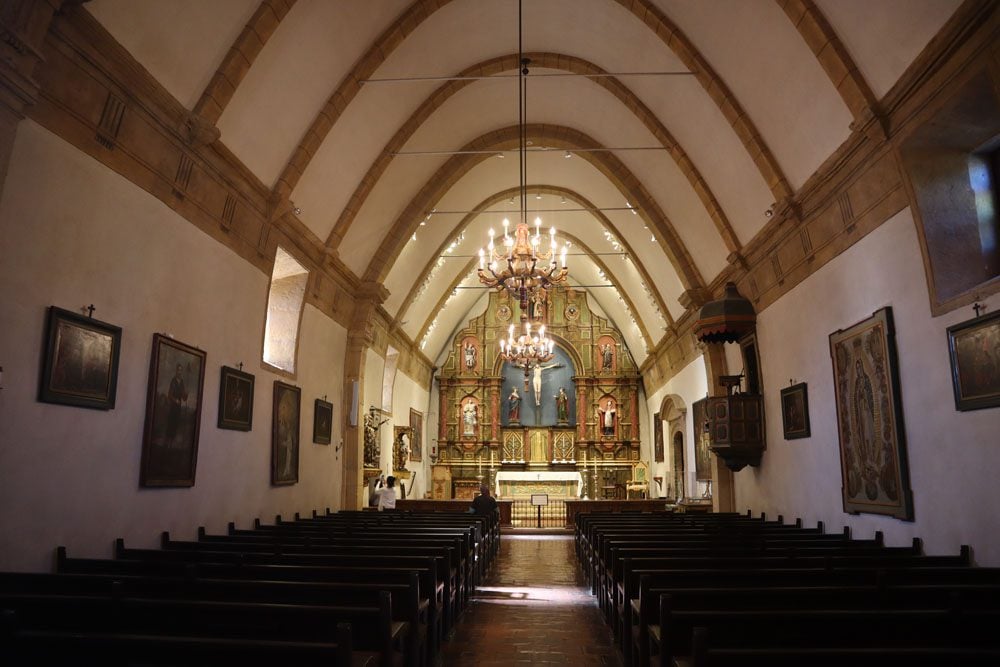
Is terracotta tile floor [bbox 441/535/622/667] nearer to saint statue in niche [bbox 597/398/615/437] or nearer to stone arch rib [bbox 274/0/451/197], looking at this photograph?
stone arch rib [bbox 274/0/451/197]

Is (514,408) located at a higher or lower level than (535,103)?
lower

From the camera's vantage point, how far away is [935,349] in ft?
22.1

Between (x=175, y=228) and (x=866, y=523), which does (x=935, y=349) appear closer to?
(x=866, y=523)

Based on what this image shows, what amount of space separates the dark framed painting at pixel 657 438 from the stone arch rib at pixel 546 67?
11059mm

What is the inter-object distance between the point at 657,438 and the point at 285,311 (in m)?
14.9

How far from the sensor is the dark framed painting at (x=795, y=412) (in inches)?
392

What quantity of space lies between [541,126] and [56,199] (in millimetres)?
11774

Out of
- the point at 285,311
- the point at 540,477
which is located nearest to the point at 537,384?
the point at 540,477

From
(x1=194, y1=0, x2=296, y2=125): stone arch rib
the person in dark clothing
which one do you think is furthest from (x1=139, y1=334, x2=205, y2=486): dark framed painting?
the person in dark clothing

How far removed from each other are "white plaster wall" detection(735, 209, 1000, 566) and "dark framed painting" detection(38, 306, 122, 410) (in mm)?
7842

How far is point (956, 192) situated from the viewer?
699 cm

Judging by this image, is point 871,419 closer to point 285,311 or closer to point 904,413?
point 904,413

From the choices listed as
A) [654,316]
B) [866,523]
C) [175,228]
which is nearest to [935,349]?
[866,523]

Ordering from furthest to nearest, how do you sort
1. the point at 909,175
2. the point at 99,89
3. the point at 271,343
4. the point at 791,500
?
the point at 271,343
the point at 791,500
the point at 909,175
the point at 99,89
